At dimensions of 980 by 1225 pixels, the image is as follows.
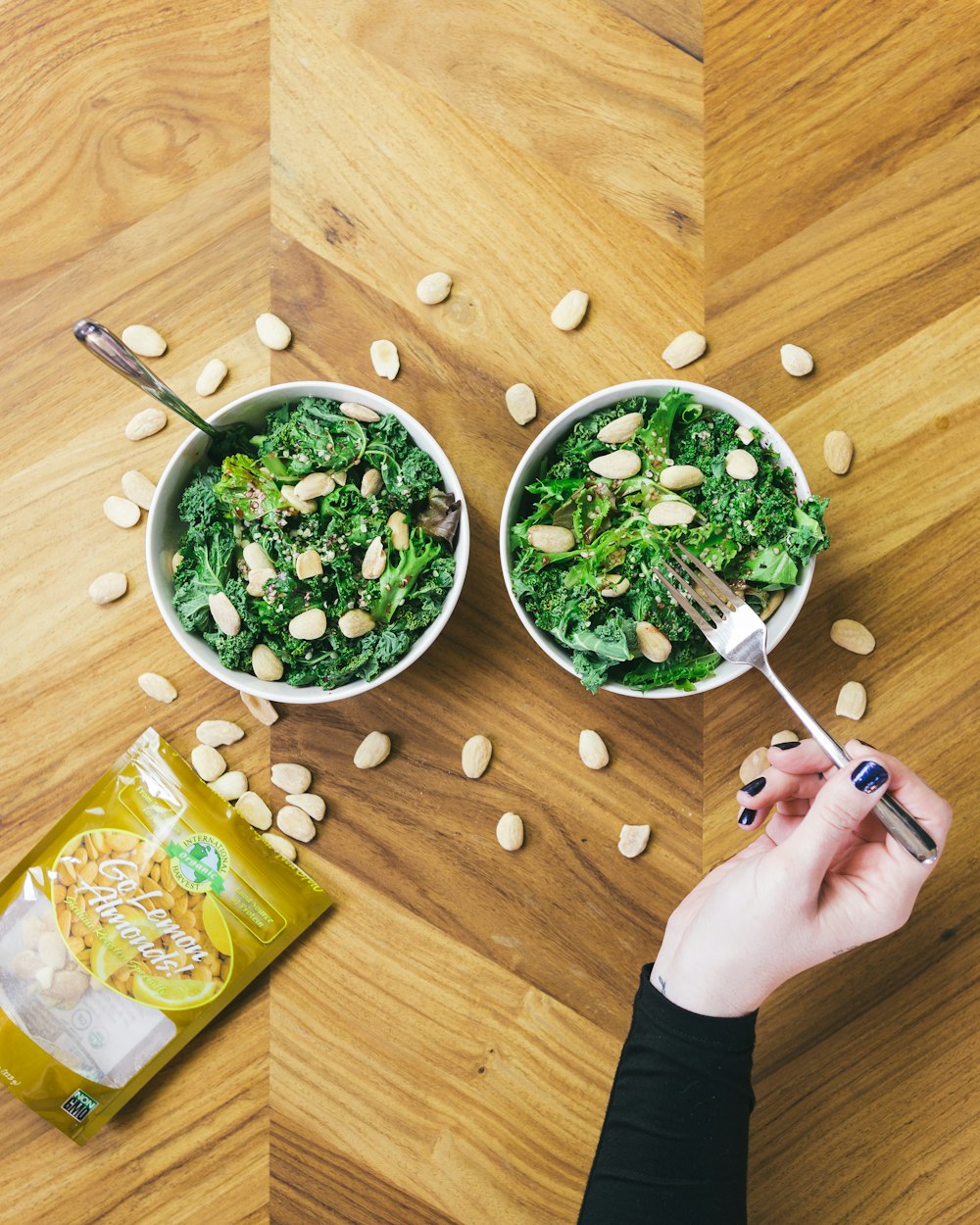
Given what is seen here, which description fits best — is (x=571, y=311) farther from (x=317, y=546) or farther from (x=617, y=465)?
(x=317, y=546)

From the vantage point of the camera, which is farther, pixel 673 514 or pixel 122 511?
pixel 122 511

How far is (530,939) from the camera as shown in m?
1.26

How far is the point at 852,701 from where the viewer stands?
48.4 inches

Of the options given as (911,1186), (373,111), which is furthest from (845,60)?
(911,1186)

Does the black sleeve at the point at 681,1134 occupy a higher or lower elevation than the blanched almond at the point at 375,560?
lower

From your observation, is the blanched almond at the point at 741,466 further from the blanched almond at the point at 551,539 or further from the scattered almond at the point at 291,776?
the scattered almond at the point at 291,776

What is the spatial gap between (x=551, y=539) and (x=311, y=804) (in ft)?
1.57

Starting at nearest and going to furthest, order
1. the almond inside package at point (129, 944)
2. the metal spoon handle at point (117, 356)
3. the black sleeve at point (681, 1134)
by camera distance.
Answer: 1. the metal spoon handle at point (117, 356)
2. the black sleeve at point (681, 1134)
3. the almond inside package at point (129, 944)

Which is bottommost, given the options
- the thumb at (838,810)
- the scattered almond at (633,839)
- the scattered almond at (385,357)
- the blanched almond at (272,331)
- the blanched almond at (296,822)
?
the scattered almond at (633,839)

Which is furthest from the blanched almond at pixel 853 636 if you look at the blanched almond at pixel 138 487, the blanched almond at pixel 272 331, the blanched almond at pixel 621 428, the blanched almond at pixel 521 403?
the blanched almond at pixel 138 487

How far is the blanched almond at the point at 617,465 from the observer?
110 cm

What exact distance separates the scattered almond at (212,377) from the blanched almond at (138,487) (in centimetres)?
14

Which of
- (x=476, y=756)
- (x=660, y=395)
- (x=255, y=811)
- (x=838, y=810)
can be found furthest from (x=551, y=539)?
(x=255, y=811)

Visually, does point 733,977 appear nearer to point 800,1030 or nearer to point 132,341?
point 800,1030
